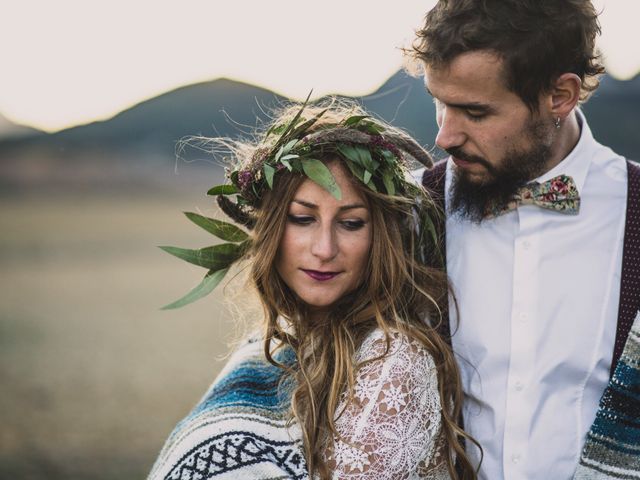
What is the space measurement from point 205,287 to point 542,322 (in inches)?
46.2

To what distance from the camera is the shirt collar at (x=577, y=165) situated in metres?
2.99

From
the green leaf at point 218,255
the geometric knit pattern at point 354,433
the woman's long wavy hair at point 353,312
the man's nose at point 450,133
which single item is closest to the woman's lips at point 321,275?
the woman's long wavy hair at point 353,312

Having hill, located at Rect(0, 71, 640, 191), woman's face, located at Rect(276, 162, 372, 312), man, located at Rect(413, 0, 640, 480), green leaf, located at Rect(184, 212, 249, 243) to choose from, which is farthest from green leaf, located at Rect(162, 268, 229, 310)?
hill, located at Rect(0, 71, 640, 191)

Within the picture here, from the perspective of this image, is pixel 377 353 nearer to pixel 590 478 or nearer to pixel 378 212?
pixel 378 212

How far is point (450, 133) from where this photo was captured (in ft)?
9.79

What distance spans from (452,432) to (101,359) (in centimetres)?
900

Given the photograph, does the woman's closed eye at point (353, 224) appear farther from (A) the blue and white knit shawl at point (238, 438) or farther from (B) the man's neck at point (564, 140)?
(B) the man's neck at point (564, 140)

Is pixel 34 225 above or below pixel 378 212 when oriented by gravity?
below

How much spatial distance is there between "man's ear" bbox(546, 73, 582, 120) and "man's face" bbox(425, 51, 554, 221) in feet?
0.20

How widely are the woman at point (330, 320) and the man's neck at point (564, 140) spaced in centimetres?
47

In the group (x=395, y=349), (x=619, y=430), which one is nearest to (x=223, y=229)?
(x=395, y=349)

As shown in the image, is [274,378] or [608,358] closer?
[608,358]

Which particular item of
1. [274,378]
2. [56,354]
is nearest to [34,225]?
[56,354]

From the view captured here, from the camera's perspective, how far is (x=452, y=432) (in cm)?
279
